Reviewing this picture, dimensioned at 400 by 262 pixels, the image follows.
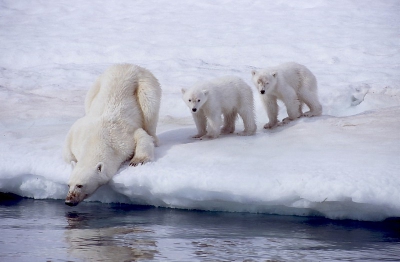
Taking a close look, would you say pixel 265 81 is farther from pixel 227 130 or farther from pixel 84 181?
pixel 84 181

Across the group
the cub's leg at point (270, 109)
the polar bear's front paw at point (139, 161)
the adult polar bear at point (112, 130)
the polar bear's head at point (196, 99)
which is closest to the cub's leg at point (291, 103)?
the cub's leg at point (270, 109)

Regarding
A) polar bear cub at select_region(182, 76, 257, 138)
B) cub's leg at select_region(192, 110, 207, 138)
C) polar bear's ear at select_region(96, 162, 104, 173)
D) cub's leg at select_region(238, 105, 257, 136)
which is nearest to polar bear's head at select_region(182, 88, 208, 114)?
polar bear cub at select_region(182, 76, 257, 138)

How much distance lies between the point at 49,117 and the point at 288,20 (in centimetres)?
1072

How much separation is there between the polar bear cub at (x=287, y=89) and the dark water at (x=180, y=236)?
2.48 meters

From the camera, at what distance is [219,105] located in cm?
834

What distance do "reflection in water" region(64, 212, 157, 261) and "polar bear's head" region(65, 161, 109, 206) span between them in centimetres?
54

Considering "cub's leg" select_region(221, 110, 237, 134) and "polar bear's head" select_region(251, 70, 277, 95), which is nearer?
"polar bear's head" select_region(251, 70, 277, 95)

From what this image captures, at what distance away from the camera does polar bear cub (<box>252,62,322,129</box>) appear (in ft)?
27.9

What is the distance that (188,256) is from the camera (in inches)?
193

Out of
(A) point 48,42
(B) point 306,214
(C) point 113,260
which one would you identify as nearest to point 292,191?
(B) point 306,214

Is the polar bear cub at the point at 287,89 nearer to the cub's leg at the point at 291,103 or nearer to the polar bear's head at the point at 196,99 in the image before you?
the cub's leg at the point at 291,103

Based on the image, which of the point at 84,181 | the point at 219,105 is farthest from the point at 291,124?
the point at 84,181

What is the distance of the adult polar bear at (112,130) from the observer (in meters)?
7.01

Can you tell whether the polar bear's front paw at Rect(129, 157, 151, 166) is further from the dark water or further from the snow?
the dark water
